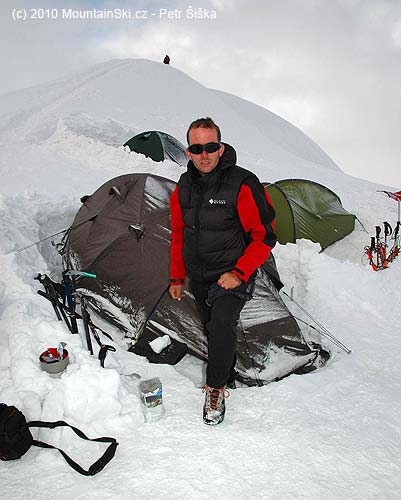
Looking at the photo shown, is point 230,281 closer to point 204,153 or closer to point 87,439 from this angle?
point 204,153

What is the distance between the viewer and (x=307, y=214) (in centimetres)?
811

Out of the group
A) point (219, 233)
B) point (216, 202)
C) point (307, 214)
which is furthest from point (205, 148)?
point (307, 214)

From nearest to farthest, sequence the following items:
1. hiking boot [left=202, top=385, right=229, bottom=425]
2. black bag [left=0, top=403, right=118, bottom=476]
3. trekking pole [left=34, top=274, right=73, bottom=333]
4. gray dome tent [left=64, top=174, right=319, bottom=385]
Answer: black bag [left=0, top=403, right=118, bottom=476] → hiking boot [left=202, top=385, right=229, bottom=425] → trekking pole [left=34, top=274, right=73, bottom=333] → gray dome tent [left=64, top=174, right=319, bottom=385]

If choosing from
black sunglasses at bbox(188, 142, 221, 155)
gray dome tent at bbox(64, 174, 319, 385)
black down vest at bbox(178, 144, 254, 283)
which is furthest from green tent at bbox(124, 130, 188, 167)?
black sunglasses at bbox(188, 142, 221, 155)

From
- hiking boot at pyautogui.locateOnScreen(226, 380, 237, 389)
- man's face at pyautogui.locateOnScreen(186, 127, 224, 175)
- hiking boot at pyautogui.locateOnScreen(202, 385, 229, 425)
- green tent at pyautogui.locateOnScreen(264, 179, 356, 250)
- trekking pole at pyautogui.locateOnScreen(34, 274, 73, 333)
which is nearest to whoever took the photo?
man's face at pyautogui.locateOnScreen(186, 127, 224, 175)

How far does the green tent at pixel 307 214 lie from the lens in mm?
7867

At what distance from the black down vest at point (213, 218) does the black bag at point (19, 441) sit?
1421mm

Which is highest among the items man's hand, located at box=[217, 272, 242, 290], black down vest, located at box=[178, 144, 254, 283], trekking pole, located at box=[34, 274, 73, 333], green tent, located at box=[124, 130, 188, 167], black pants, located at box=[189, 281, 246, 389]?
green tent, located at box=[124, 130, 188, 167]

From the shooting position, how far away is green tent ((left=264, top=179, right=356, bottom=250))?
25.8 ft

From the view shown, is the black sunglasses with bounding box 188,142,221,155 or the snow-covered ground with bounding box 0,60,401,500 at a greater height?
the black sunglasses with bounding box 188,142,221,155

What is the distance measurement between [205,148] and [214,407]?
Answer: 79.8 inches

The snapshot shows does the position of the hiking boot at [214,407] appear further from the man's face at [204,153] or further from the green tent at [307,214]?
the green tent at [307,214]

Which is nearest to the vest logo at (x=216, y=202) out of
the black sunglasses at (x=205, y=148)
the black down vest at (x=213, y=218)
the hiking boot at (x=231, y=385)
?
the black down vest at (x=213, y=218)

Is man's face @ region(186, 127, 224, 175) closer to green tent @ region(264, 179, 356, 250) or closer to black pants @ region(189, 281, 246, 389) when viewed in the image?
black pants @ region(189, 281, 246, 389)
